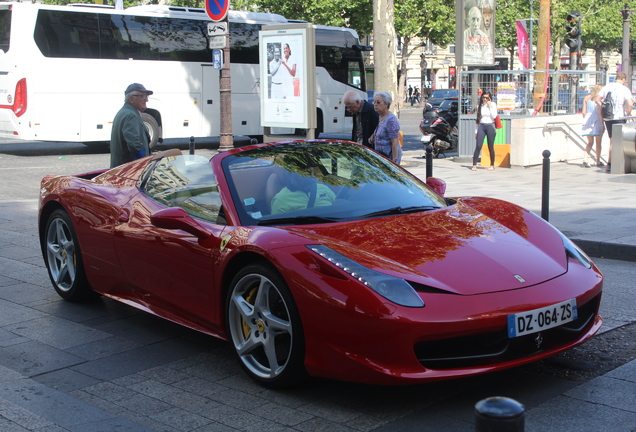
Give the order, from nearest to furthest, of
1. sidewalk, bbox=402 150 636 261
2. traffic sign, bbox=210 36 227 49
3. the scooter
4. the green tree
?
sidewalk, bbox=402 150 636 261
traffic sign, bbox=210 36 227 49
the scooter
the green tree

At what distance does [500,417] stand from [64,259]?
477 centimetres

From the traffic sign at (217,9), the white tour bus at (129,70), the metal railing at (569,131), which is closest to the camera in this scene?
the traffic sign at (217,9)

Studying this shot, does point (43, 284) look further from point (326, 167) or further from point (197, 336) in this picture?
point (326, 167)

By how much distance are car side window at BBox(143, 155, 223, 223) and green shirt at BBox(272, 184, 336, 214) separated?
352 millimetres

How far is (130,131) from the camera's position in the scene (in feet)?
26.3

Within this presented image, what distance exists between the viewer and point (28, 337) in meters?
5.16

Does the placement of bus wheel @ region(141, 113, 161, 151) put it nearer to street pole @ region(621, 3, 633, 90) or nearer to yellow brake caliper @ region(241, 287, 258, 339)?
yellow brake caliper @ region(241, 287, 258, 339)

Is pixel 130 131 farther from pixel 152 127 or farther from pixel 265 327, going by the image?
pixel 152 127

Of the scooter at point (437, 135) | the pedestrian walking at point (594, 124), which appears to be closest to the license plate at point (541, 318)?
the pedestrian walking at point (594, 124)

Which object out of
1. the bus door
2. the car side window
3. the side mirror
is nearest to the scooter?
the bus door

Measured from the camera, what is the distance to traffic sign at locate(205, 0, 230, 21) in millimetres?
15172

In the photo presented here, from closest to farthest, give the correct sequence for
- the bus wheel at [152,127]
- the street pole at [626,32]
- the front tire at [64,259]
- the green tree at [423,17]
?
the front tire at [64,259] → the bus wheel at [152,127] → the street pole at [626,32] → the green tree at [423,17]

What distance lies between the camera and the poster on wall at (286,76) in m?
15.0

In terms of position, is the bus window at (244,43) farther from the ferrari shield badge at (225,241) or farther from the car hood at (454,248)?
the ferrari shield badge at (225,241)
